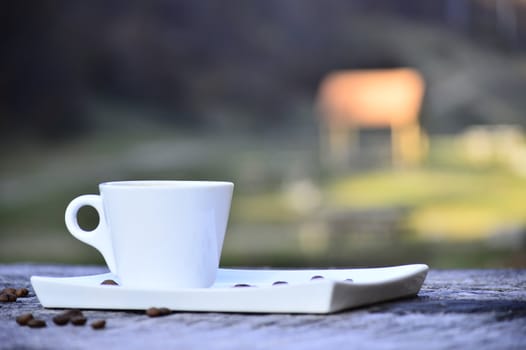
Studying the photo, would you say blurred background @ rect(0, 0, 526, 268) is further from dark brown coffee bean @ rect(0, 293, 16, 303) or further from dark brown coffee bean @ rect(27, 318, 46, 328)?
dark brown coffee bean @ rect(27, 318, 46, 328)

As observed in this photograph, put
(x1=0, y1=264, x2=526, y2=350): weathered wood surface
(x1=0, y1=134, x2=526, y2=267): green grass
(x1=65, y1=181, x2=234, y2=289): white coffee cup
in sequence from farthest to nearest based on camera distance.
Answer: (x1=0, y1=134, x2=526, y2=267): green grass < (x1=65, y1=181, x2=234, y2=289): white coffee cup < (x1=0, y1=264, x2=526, y2=350): weathered wood surface

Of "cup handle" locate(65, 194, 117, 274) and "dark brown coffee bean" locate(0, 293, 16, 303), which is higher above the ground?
"cup handle" locate(65, 194, 117, 274)

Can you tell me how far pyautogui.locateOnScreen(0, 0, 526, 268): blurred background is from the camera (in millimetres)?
3520

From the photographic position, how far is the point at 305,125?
361 centimetres

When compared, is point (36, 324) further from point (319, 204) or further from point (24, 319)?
point (319, 204)

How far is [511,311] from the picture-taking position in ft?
1.97

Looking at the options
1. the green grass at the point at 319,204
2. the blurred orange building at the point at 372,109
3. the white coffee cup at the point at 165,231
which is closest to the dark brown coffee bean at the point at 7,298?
the white coffee cup at the point at 165,231

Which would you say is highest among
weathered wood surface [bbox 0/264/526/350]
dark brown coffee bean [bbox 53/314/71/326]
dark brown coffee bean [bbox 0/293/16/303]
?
dark brown coffee bean [bbox 53/314/71/326]

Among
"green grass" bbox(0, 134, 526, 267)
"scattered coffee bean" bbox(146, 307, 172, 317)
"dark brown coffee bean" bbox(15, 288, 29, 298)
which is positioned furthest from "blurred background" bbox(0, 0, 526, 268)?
"scattered coffee bean" bbox(146, 307, 172, 317)

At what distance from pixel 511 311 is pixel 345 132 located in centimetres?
299

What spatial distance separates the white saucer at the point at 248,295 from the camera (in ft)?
1.89

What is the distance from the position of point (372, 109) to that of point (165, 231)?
3.00 meters

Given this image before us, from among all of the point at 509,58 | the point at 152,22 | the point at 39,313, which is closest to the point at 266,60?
the point at 152,22

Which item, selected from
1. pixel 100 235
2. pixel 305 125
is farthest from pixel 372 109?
pixel 100 235
